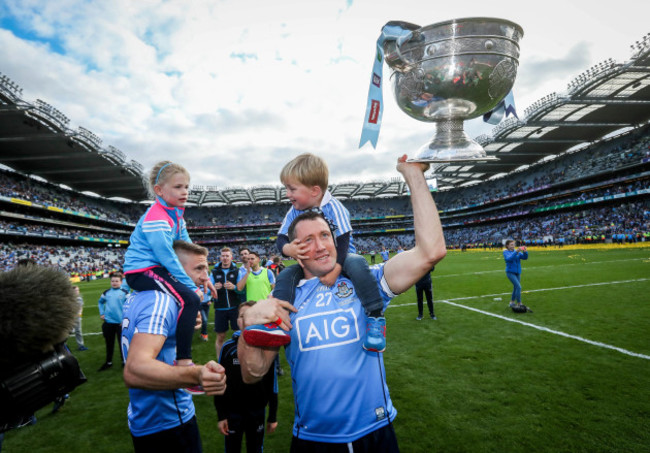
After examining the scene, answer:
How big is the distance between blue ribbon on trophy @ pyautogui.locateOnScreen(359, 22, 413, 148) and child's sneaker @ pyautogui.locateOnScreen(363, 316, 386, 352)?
3.29ft

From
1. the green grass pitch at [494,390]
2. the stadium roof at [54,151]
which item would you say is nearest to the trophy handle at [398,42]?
the green grass pitch at [494,390]

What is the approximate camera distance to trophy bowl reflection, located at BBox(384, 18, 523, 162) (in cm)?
162

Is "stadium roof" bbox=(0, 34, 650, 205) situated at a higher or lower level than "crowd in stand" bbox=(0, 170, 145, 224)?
higher

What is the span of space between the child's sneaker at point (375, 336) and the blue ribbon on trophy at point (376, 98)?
1004 millimetres

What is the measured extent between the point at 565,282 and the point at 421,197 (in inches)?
593

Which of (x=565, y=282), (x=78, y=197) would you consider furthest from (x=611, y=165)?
(x=78, y=197)

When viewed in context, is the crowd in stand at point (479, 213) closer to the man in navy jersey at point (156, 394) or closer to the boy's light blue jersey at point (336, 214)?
the man in navy jersey at point (156, 394)

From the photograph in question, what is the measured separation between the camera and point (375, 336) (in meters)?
1.72

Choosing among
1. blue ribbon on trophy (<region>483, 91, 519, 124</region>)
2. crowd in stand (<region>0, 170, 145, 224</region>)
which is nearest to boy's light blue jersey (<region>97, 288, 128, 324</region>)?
blue ribbon on trophy (<region>483, 91, 519, 124</region>)

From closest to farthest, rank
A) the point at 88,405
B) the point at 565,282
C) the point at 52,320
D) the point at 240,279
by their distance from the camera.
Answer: the point at 52,320
the point at 88,405
the point at 240,279
the point at 565,282

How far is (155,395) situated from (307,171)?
1.90 metres

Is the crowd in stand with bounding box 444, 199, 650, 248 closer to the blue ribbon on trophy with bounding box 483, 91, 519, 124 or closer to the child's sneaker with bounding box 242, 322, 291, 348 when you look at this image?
the blue ribbon on trophy with bounding box 483, 91, 519, 124

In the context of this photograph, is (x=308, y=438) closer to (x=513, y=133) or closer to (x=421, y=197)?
(x=421, y=197)

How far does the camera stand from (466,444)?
3564mm
